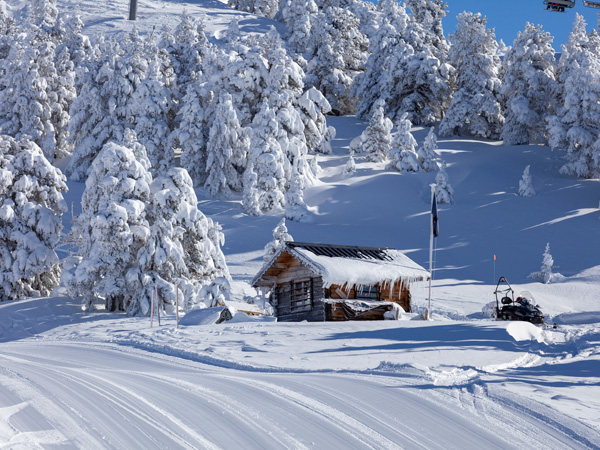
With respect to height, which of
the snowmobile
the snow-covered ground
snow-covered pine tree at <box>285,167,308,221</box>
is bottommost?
the snowmobile

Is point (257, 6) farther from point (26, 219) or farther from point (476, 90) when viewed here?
point (26, 219)

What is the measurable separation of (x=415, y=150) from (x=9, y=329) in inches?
1475

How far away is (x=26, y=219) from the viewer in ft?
101

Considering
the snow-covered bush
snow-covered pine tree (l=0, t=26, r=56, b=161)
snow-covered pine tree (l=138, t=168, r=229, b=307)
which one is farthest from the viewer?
snow-covered pine tree (l=0, t=26, r=56, b=161)

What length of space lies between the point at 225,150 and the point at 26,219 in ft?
67.0

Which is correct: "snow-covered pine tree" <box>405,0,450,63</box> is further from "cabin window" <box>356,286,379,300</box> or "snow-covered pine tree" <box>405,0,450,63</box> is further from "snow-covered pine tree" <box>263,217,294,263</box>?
"cabin window" <box>356,286,379,300</box>

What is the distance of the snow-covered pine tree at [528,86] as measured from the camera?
5734cm

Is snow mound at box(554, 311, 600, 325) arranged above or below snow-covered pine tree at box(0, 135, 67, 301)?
below

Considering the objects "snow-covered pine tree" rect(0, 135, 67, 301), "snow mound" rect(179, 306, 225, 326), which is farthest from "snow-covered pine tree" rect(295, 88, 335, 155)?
"snow mound" rect(179, 306, 225, 326)

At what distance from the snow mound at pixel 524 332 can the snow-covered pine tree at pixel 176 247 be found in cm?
1351

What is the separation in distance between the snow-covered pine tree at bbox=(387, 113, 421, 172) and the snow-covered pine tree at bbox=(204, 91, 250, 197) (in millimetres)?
11466

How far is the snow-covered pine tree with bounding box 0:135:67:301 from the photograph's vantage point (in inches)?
1190

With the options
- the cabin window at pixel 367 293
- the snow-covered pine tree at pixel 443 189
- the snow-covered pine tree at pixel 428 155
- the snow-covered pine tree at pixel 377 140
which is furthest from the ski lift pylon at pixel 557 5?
the snow-covered pine tree at pixel 377 140

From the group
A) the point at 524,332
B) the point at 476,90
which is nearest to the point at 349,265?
the point at 524,332
